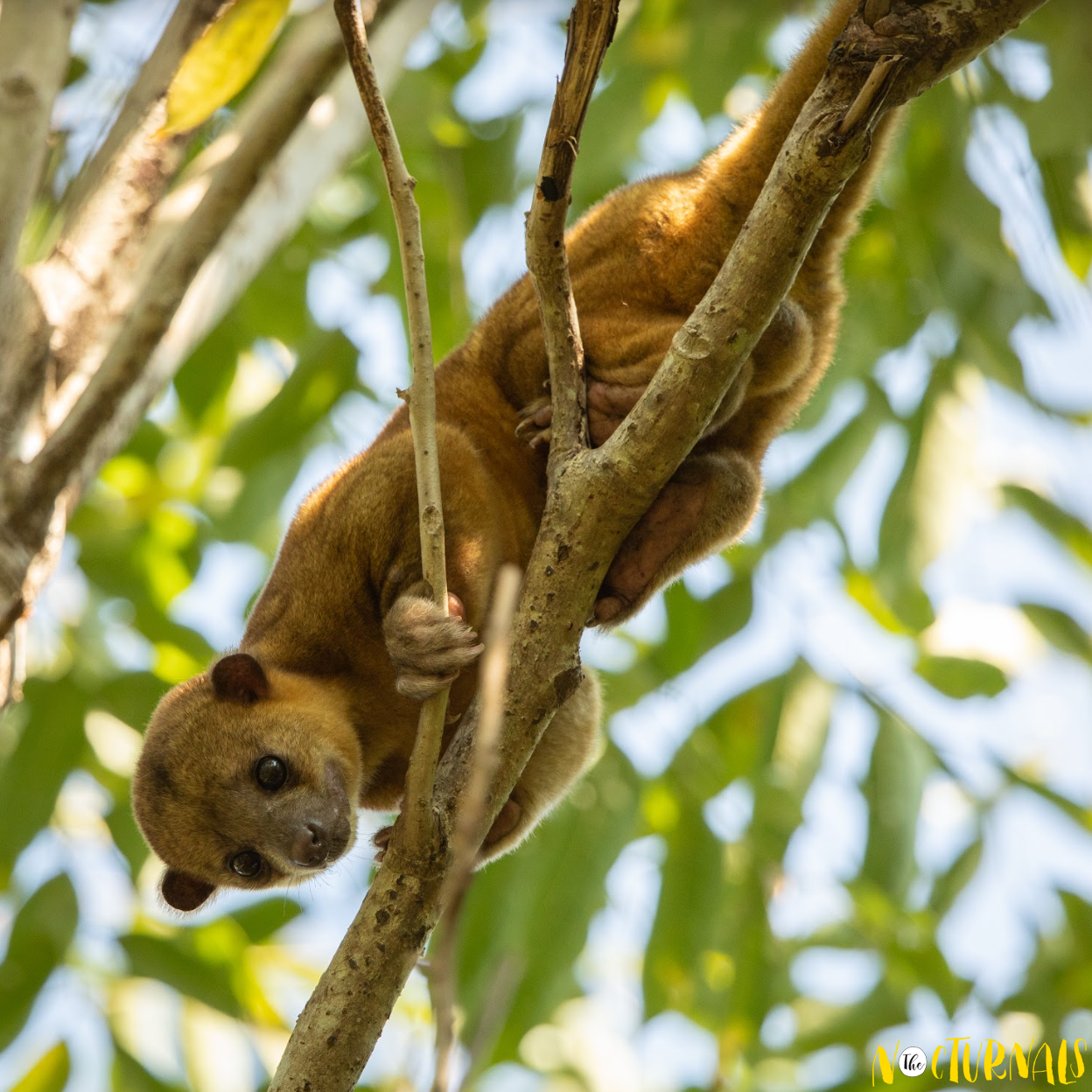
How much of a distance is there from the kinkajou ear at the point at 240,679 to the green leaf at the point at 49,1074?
1.73 m

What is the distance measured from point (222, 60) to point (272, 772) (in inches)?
79.7

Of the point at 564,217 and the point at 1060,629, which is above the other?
the point at 1060,629

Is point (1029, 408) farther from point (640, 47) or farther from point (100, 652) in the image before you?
point (100, 652)

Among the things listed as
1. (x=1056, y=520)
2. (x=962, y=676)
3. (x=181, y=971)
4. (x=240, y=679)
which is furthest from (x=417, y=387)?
(x=1056, y=520)

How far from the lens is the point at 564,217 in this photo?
106 inches

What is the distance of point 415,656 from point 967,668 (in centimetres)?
272

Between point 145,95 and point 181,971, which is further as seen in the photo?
point 181,971

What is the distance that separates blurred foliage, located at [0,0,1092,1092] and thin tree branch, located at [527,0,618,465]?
2.03m

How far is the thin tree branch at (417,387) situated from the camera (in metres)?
2.48

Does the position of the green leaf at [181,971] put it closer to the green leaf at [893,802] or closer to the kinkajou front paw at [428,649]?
the kinkajou front paw at [428,649]

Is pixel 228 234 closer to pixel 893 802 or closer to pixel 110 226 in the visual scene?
pixel 110 226

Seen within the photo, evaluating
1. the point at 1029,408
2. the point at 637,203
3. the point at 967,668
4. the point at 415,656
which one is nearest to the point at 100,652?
the point at 415,656

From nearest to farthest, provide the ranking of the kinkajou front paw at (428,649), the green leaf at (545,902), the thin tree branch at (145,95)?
the kinkajou front paw at (428,649) < the thin tree branch at (145,95) < the green leaf at (545,902)

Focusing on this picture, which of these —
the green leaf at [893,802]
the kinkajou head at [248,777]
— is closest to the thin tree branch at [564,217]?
the kinkajou head at [248,777]
